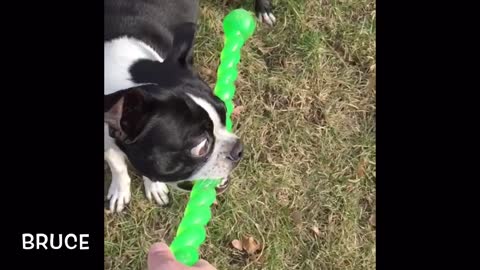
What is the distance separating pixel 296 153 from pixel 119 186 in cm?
126

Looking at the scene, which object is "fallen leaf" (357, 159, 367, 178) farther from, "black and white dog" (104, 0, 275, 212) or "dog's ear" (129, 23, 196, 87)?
"dog's ear" (129, 23, 196, 87)

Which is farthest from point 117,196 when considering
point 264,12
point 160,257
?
point 264,12

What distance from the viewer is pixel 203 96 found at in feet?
11.3

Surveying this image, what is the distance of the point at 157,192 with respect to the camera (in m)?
4.25

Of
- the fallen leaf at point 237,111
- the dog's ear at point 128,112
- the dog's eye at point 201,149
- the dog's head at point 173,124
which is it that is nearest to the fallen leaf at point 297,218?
the fallen leaf at point 237,111

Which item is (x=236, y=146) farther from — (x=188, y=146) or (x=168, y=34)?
(x=168, y=34)

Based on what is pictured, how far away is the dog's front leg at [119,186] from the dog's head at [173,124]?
1.70 ft

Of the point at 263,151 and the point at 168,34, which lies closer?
the point at 168,34

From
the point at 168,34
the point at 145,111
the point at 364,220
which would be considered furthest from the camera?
the point at 364,220

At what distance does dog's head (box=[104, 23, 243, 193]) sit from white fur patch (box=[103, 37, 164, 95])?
0.05 m

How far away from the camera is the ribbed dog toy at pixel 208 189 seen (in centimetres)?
351

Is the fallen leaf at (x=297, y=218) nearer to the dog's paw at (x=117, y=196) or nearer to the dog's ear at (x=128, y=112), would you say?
the dog's paw at (x=117, y=196)
